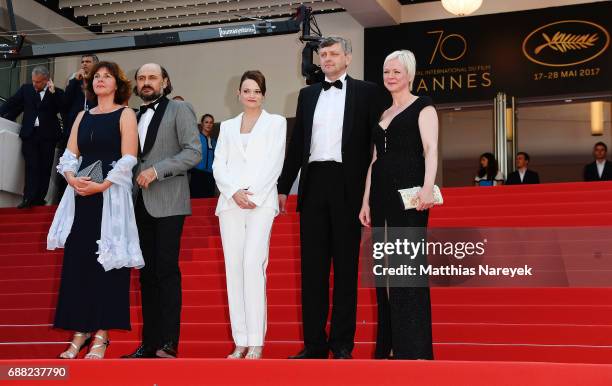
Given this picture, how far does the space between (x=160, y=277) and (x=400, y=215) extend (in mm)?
1227

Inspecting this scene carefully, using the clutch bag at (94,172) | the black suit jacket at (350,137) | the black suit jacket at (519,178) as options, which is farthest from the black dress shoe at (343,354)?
the black suit jacket at (519,178)

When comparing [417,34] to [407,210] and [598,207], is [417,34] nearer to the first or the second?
[598,207]

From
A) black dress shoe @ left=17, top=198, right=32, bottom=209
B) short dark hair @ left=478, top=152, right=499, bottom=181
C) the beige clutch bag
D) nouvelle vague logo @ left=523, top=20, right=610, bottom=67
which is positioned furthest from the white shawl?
nouvelle vague logo @ left=523, top=20, right=610, bottom=67

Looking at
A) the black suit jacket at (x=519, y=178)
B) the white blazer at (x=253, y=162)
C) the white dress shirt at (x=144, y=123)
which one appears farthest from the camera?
the black suit jacket at (x=519, y=178)

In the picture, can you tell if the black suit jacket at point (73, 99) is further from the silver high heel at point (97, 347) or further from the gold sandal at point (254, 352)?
the gold sandal at point (254, 352)

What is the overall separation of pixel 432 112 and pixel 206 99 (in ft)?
34.8

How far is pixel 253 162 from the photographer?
423 centimetres

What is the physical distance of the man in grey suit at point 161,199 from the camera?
4.23 metres

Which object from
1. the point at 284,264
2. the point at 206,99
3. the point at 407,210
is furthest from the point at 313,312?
the point at 206,99

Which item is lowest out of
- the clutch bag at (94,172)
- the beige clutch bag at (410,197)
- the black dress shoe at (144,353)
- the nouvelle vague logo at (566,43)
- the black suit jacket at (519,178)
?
the black dress shoe at (144,353)

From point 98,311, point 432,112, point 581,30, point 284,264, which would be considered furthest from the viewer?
point 581,30

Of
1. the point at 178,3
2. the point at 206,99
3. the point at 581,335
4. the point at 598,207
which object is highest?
the point at 178,3

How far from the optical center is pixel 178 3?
13477 mm

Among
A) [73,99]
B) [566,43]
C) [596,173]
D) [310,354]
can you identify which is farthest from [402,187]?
[566,43]
